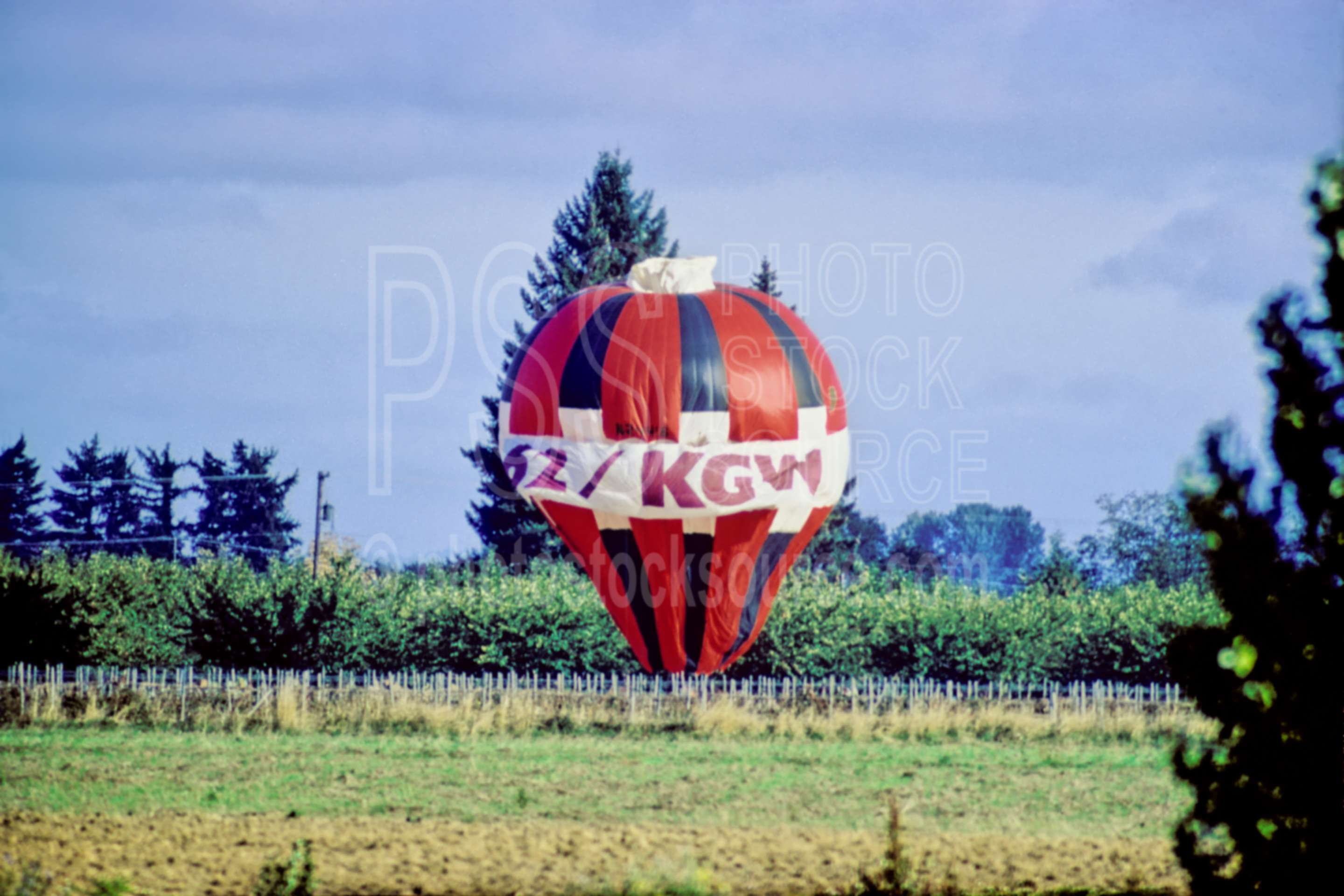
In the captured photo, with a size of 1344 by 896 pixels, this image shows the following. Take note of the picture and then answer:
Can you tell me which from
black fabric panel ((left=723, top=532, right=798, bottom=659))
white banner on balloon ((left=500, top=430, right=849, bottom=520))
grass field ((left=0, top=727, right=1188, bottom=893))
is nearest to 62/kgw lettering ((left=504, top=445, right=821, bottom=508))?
white banner on balloon ((left=500, top=430, right=849, bottom=520))

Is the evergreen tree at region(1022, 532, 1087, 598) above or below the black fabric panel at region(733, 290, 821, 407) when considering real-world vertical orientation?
below

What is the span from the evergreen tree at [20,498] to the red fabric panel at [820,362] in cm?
6404

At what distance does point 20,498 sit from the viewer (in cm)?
8119

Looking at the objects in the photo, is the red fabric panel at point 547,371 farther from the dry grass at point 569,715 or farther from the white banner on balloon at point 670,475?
the dry grass at point 569,715

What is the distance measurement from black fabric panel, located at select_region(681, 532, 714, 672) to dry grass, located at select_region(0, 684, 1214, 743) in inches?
92.5

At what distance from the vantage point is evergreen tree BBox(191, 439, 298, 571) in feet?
259

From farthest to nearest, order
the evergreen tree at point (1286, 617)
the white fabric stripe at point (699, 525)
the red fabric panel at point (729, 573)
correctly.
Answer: the red fabric panel at point (729, 573) < the white fabric stripe at point (699, 525) < the evergreen tree at point (1286, 617)

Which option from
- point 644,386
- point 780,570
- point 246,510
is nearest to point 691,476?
point 644,386

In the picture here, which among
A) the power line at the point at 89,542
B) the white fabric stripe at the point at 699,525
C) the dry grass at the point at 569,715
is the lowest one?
the dry grass at the point at 569,715

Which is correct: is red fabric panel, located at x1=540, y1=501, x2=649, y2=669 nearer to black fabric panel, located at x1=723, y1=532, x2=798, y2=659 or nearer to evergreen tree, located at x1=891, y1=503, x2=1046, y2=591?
black fabric panel, located at x1=723, y1=532, x2=798, y2=659

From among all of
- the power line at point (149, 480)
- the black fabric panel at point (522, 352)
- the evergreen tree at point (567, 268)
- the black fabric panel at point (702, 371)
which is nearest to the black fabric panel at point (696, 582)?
the black fabric panel at point (702, 371)

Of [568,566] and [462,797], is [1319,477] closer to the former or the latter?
[462,797]

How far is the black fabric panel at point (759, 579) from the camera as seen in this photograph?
2567 cm

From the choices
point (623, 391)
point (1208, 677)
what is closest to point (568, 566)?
point (623, 391)
